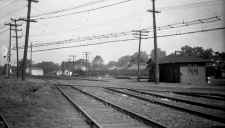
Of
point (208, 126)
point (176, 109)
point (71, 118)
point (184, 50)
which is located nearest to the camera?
point (208, 126)

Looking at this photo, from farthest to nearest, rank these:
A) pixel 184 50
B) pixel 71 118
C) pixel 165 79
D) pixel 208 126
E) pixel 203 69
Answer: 1. pixel 184 50
2. pixel 165 79
3. pixel 203 69
4. pixel 71 118
5. pixel 208 126

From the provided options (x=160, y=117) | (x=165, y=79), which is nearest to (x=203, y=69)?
(x=165, y=79)

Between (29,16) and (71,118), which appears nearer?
(71,118)

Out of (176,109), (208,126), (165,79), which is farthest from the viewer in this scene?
(165,79)

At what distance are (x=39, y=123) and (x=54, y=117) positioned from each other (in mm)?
1159

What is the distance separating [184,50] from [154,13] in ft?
218

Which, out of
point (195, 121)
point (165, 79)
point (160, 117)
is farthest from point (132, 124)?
point (165, 79)

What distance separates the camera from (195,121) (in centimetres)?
886

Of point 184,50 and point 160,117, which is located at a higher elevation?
point 184,50

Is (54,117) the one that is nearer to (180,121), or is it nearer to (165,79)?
(180,121)

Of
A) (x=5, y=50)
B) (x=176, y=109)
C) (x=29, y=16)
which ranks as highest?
(x=29, y=16)

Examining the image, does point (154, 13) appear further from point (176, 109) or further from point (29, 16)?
point (176, 109)

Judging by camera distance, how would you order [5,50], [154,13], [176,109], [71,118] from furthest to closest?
[154,13], [5,50], [176,109], [71,118]

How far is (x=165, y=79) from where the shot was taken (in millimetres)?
40031
